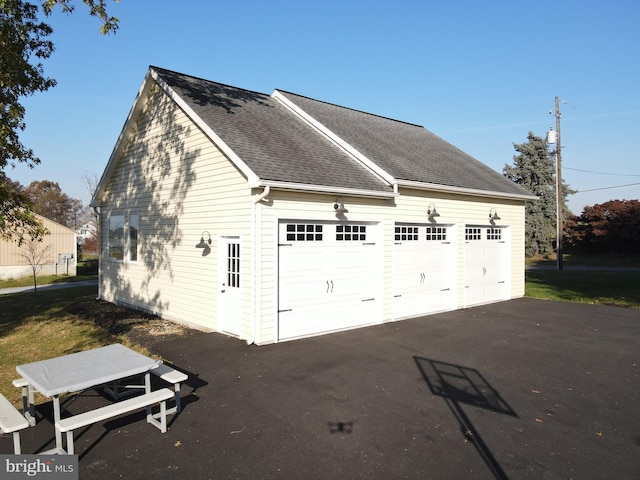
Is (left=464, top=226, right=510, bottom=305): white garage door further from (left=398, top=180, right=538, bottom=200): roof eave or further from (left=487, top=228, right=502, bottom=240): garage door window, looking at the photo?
(left=398, top=180, right=538, bottom=200): roof eave

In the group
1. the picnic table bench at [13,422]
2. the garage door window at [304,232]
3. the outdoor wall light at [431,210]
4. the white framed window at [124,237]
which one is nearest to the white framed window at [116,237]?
the white framed window at [124,237]

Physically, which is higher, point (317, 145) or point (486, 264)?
point (317, 145)

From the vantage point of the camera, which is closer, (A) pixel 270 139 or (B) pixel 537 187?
(A) pixel 270 139

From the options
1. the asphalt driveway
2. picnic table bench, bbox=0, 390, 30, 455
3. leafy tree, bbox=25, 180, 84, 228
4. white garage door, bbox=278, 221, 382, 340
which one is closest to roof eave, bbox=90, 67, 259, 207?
white garage door, bbox=278, 221, 382, 340

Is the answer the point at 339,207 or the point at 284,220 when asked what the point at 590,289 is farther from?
the point at 284,220

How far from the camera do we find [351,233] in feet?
31.4

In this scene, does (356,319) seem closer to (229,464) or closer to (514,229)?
(229,464)

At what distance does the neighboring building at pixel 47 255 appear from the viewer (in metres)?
24.8

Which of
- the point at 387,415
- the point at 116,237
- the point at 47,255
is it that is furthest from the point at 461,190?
the point at 47,255

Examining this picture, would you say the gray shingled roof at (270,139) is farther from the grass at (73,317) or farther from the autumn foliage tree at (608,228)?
the autumn foliage tree at (608,228)

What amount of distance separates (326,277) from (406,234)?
285 centimetres

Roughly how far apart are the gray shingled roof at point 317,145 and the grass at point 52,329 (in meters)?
4.67

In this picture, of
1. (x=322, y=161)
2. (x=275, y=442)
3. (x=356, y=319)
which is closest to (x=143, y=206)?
(x=322, y=161)

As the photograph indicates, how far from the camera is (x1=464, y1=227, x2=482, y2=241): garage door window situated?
41.2 feet
